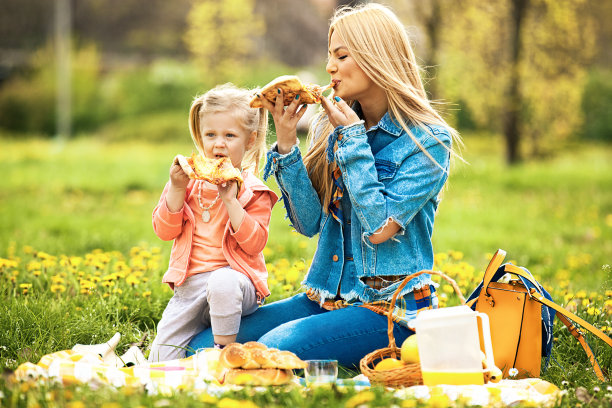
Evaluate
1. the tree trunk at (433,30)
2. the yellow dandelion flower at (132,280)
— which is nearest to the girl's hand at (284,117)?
the yellow dandelion flower at (132,280)

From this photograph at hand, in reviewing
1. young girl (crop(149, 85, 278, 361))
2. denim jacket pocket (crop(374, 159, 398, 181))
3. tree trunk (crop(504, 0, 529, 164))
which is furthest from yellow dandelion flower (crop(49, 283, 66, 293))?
tree trunk (crop(504, 0, 529, 164))

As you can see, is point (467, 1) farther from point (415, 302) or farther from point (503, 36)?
point (415, 302)

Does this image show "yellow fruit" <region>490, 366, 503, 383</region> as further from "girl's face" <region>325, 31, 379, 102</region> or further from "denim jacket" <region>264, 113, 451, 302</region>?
"girl's face" <region>325, 31, 379, 102</region>

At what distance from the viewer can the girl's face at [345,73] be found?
3293 mm

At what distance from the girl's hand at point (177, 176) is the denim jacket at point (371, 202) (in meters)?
0.41

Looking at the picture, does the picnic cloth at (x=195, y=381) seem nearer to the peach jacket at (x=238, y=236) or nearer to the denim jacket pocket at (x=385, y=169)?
the peach jacket at (x=238, y=236)

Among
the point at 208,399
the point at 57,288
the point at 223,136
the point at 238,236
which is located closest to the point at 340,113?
the point at 223,136

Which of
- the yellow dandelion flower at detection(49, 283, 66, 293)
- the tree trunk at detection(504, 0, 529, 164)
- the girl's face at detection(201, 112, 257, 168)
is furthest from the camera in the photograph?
the tree trunk at detection(504, 0, 529, 164)

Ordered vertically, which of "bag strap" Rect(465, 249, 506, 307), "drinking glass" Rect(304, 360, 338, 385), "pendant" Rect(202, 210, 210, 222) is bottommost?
"drinking glass" Rect(304, 360, 338, 385)

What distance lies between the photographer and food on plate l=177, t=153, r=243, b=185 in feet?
10.5

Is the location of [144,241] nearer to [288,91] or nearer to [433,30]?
[288,91]

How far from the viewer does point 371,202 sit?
309 centimetres

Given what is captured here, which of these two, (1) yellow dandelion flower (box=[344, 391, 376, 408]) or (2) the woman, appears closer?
(1) yellow dandelion flower (box=[344, 391, 376, 408])

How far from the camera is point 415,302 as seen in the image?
10.4 feet
